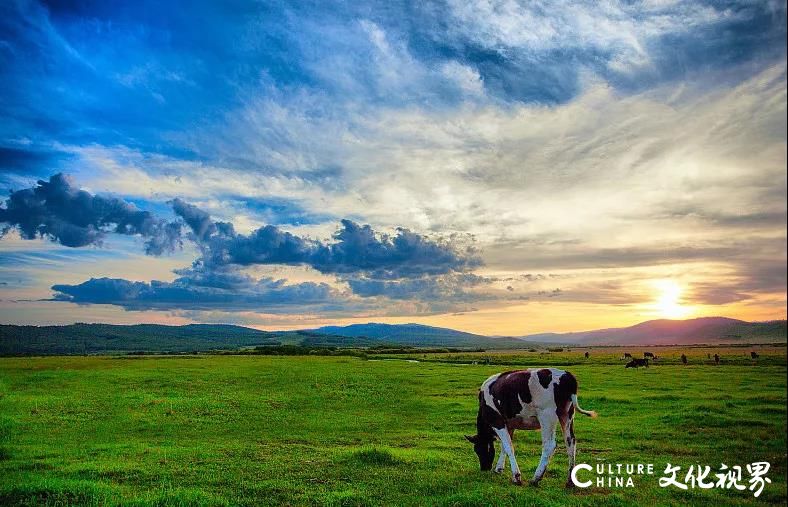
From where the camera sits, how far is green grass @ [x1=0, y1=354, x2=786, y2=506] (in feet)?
43.7

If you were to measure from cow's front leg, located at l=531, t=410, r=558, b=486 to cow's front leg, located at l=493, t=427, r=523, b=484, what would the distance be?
556mm

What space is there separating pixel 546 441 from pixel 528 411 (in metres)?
1.12

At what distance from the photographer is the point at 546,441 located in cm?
1375

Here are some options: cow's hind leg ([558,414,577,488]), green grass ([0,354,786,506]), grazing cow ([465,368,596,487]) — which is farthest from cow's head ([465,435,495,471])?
cow's hind leg ([558,414,577,488])

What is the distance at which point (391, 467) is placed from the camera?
1616 cm

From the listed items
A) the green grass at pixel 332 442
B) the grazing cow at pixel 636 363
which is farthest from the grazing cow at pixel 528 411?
the grazing cow at pixel 636 363

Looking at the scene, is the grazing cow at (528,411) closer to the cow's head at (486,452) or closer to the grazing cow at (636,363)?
the cow's head at (486,452)

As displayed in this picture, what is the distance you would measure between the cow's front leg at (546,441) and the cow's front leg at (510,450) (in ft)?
1.82

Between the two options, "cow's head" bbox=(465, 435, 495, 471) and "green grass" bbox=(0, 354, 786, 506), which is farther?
"cow's head" bbox=(465, 435, 495, 471)

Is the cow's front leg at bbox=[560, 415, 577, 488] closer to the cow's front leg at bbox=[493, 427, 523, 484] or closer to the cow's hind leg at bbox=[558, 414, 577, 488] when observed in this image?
the cow's hind leg at bbox=[558, 414, 577, 488]

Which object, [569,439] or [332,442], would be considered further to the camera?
[332,442]

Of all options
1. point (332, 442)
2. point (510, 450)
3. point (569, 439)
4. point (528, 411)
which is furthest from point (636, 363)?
point (510, 450)

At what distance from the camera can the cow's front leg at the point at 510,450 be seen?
45.8ft

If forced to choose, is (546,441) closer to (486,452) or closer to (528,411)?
(528,411)
